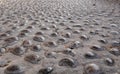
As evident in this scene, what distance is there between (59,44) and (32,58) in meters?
0.19

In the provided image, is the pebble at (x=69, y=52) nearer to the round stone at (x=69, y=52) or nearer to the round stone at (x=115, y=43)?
the round stone at (x=69, y=52)

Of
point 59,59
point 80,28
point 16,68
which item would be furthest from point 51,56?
point 80,28

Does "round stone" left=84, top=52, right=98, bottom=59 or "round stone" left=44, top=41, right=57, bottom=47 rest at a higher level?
"round stone" left=44, top=41, right=57, bottom=47

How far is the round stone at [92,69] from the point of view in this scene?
681 millimetres

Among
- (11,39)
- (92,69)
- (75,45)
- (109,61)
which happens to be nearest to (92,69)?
(92,69)

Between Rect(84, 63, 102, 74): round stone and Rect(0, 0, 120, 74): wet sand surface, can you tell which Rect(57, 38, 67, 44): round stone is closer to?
Rect(0, 0, 120, 74): wet sand surface

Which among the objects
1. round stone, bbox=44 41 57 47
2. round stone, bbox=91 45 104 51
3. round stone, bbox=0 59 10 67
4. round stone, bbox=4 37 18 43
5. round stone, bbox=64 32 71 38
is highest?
round stone, bbox=4 37 18 43

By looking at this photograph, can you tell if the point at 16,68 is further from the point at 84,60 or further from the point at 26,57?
the point at 84,60

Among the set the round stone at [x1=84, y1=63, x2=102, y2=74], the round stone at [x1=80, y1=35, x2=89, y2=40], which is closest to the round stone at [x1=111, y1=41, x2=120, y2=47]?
the round stone at [x1=80, y1=35, x2=89, y2=40]

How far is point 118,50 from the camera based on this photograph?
0.86 m

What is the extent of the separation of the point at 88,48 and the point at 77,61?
0.46 ft

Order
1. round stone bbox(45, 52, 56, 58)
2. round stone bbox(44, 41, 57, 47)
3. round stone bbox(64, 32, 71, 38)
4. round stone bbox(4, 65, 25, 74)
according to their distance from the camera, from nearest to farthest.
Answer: round stone bbox(4, 65, 25, 74), round stone bbox(45, 52, 56, 58), round stone bbox(44, 41, 57, 47), round stone bbox(64, 32, 71, 38)

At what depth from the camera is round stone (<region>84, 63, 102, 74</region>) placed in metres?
0.68

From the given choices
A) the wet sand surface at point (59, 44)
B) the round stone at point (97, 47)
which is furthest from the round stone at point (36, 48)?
the round stone at point (97, 47)
